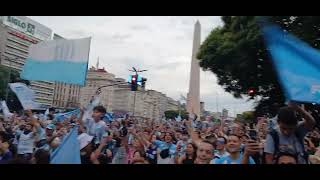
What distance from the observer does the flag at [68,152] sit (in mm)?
4992

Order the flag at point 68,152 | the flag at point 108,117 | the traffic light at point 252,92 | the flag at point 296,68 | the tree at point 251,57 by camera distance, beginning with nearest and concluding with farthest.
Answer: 1. the flag at point 296,68
2. the flag at point 68,152
3. the flag at point 108,117
4. the tree at point 251,57
5. the traffic light at point 252,92

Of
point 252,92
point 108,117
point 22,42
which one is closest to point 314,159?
point 108,117

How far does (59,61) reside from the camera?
18.9ft

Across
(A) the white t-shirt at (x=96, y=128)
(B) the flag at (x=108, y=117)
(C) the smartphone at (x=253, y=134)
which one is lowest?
(A) the white t-shirt at (x=96, y=128)

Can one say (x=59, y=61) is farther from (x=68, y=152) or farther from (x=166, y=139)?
(x=166, y=139)

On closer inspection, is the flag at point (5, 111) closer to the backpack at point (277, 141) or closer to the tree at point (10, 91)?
the tree at point (10, 91)

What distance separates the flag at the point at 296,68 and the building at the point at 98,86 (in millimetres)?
2158

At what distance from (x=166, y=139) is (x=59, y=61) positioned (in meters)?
1.72

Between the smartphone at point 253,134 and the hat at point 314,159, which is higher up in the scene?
the smartphone at point 253,134

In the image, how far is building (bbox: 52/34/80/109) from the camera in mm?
5793

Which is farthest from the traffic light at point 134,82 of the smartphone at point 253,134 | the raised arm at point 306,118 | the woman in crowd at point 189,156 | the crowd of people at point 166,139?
the raised arm at point 306,118

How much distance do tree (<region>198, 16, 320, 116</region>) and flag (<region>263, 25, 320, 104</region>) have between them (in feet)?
2.89
